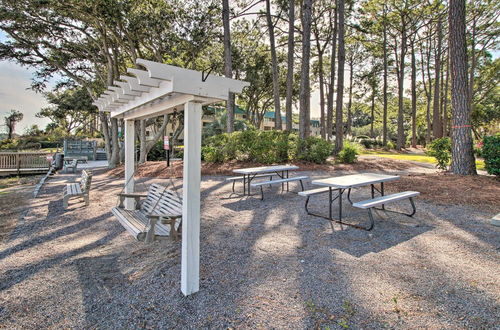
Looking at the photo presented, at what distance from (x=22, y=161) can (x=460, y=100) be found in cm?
1764

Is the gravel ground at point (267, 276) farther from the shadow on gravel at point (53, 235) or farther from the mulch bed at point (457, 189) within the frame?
A: the mulch bed at point (457, 189)

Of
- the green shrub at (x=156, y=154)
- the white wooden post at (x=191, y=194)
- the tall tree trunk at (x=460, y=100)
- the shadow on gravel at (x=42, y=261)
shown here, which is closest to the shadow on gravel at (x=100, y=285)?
the shadow on gravel at (x=42, y=261)

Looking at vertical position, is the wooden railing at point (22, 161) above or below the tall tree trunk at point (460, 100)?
below

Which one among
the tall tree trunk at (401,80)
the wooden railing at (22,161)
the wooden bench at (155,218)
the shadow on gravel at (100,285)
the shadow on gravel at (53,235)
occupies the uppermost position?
the tall tree trunk at (401,80)

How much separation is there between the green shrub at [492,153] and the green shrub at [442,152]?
5.22 feet

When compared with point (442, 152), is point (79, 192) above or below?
below

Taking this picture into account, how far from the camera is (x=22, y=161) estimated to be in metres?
12.9

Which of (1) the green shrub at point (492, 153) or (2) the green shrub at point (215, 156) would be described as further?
(2) the green shrub at point (215, 156)

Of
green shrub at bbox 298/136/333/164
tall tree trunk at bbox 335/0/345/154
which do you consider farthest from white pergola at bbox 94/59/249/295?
tall tree trunk at bbox 335/0/345/154

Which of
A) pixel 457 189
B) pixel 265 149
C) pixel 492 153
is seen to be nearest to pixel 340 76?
pixel 265 149

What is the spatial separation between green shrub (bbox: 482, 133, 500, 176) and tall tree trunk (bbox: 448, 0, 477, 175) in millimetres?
377

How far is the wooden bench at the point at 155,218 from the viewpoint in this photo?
323 centimetres

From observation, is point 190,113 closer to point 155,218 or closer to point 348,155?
point 155,218

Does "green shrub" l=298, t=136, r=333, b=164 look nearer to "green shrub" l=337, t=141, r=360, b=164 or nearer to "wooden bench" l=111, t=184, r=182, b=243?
"green shrub" l=337, t=141, r=360, b=164
